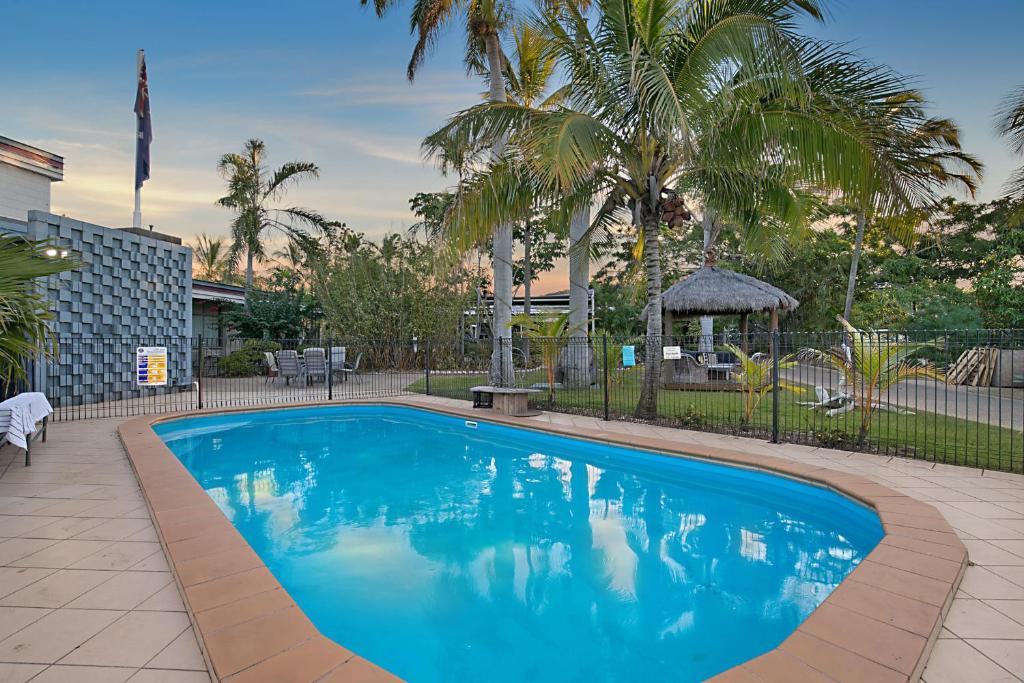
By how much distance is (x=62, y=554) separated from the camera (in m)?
3.10

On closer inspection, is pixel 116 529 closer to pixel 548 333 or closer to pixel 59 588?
pixel 59 588

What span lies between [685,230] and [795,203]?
15.5m

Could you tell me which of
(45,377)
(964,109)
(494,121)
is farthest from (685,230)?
(45,377)

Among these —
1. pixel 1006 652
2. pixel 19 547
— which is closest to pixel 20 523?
pixel 19 547

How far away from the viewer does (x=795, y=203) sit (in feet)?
25.0

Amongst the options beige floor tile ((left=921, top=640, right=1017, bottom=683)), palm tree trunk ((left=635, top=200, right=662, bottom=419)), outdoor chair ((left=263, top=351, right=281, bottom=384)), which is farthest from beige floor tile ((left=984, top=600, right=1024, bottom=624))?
outdoor chair ((left=263, top=351, right=281, bottom=384))

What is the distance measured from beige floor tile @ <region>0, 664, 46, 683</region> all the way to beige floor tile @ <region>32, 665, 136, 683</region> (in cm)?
4

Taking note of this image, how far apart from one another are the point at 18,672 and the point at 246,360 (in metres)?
15.3

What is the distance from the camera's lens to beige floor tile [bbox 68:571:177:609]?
248 cm

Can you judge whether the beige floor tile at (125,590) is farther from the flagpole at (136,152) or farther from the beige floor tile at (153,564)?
the flagpole at (136,152)

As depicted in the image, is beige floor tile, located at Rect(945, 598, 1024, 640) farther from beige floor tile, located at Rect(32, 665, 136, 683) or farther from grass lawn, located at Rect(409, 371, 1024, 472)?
beige floor tile, located at Rect(32, 665, 136, 683)

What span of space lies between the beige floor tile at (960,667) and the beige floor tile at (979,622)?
145mm

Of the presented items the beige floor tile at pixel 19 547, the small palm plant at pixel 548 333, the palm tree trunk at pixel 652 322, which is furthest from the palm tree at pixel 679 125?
the beige floor tile at pixel 19 547

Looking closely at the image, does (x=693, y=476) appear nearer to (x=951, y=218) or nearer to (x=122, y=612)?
(x=122, y=612)
